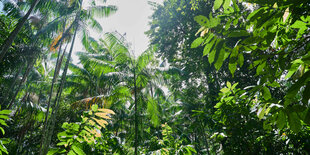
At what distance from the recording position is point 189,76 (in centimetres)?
688

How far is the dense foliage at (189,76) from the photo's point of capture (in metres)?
0.72

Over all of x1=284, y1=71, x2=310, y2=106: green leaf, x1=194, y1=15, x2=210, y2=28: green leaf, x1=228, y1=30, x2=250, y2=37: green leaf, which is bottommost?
x1=284, y1=71, x2=310, y2=106: green leaf

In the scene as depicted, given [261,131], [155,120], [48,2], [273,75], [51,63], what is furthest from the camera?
[51,63]

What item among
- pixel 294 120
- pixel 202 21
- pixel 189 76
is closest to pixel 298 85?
pixel 294 120

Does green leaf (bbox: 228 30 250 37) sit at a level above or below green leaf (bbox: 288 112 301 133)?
above

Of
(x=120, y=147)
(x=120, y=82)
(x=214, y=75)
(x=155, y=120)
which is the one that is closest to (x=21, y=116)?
(x=120, y=82)

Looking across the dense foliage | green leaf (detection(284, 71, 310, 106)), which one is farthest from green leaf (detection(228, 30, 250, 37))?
green leaf (detection(284, 71, 310, 106))

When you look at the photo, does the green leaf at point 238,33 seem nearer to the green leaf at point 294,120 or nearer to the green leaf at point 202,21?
the green leaf at point 202,21

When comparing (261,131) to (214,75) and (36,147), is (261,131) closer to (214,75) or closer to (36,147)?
(214,75)

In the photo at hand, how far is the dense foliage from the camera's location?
72 centimetres

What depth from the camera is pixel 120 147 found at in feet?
6.33

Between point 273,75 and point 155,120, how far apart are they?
14.1 feet

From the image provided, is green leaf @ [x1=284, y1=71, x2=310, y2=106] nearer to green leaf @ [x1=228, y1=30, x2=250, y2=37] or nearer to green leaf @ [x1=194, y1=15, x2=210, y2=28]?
green leaf @ [x1=228, y1=30, x2=250, y2=37]

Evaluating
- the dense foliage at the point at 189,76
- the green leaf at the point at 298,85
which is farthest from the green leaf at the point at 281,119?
the green leaf at the point at 298,85
